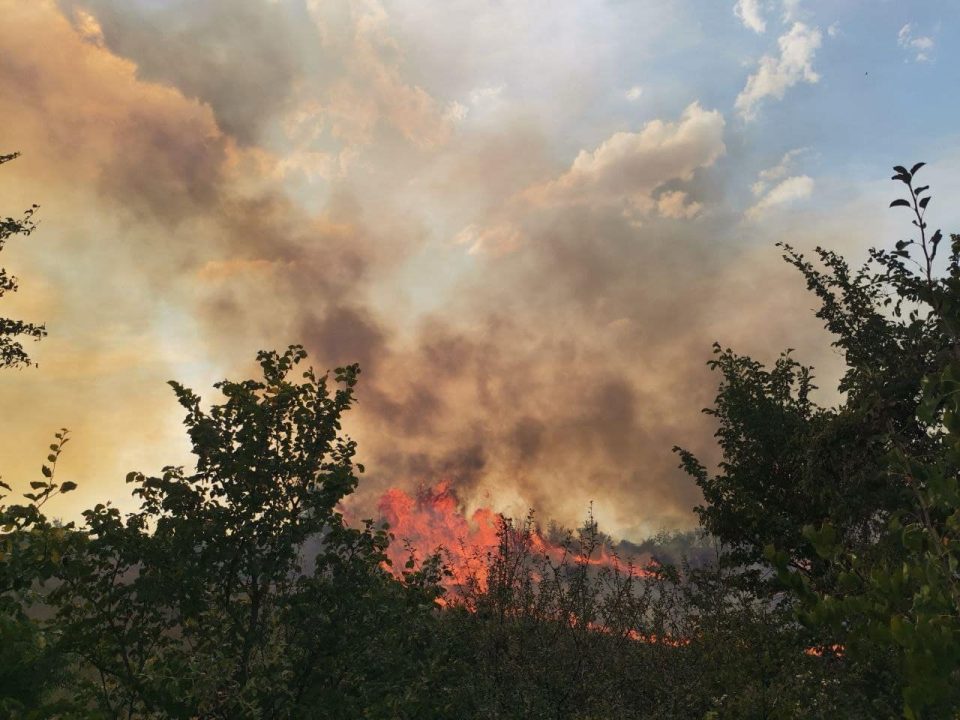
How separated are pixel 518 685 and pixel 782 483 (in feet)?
28.7

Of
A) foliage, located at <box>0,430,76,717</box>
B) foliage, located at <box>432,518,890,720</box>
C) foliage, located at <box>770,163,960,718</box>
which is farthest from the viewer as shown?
foliage, located at <box>432,518,890,720</box>

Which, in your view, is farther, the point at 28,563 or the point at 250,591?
the point at 250,591

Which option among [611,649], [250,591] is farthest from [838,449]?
[250,591]

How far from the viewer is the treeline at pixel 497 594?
3598mm

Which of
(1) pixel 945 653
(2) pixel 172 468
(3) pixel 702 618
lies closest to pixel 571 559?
(3) pixel 702 618

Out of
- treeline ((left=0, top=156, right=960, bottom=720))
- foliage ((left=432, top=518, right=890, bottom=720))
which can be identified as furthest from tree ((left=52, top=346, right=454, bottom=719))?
foliage ((left=432, top=518, right=890, bottom=720))

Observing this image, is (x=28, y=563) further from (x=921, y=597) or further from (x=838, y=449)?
(x=838, y=449)

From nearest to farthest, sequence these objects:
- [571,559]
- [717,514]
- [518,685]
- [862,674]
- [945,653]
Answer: [945,653]
[862,674]
[518,685]
[571,559]
[717,514]

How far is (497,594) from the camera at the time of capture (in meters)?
12.1

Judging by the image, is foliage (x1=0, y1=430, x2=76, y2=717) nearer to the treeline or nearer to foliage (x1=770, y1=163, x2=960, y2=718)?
the treeline

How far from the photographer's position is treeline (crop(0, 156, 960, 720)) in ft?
11.8

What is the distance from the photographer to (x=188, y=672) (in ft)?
19.1

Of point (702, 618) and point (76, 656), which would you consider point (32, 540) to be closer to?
point (76, 656)

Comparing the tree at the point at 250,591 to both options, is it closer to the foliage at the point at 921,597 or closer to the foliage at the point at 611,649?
the foliage at the point at 611,649
